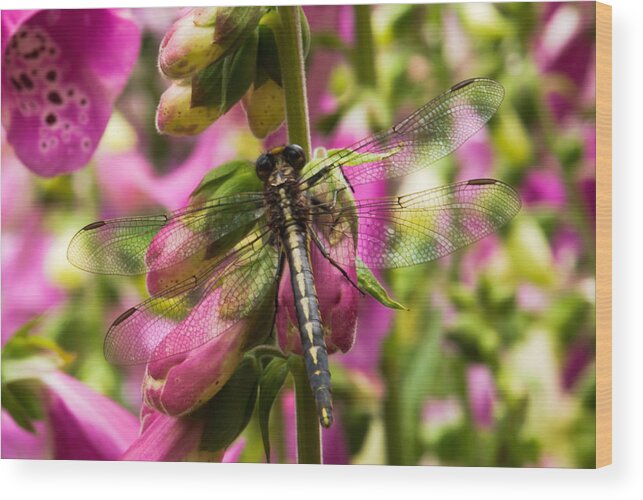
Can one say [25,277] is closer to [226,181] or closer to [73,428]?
[73,428]

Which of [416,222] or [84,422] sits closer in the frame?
[416,222]

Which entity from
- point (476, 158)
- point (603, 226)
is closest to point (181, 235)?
point (476, 158)

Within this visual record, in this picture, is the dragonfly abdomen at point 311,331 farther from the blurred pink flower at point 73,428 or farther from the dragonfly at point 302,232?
the blurred pink flower at point 73,428

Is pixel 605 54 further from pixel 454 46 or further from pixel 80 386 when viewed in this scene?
pixel 80 386

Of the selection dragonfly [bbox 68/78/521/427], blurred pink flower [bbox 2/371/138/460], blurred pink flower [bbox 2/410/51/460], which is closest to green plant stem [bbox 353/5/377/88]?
dragonfly [bbox 68/78/521/427]

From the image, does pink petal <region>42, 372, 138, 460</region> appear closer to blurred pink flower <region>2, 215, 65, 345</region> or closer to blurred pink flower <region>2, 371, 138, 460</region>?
blurred pink flower <region>2, 371, 138, 460</region>

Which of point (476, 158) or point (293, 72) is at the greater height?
point (293, 72)

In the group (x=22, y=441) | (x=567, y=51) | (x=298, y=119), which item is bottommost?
(x=22, y=441)
